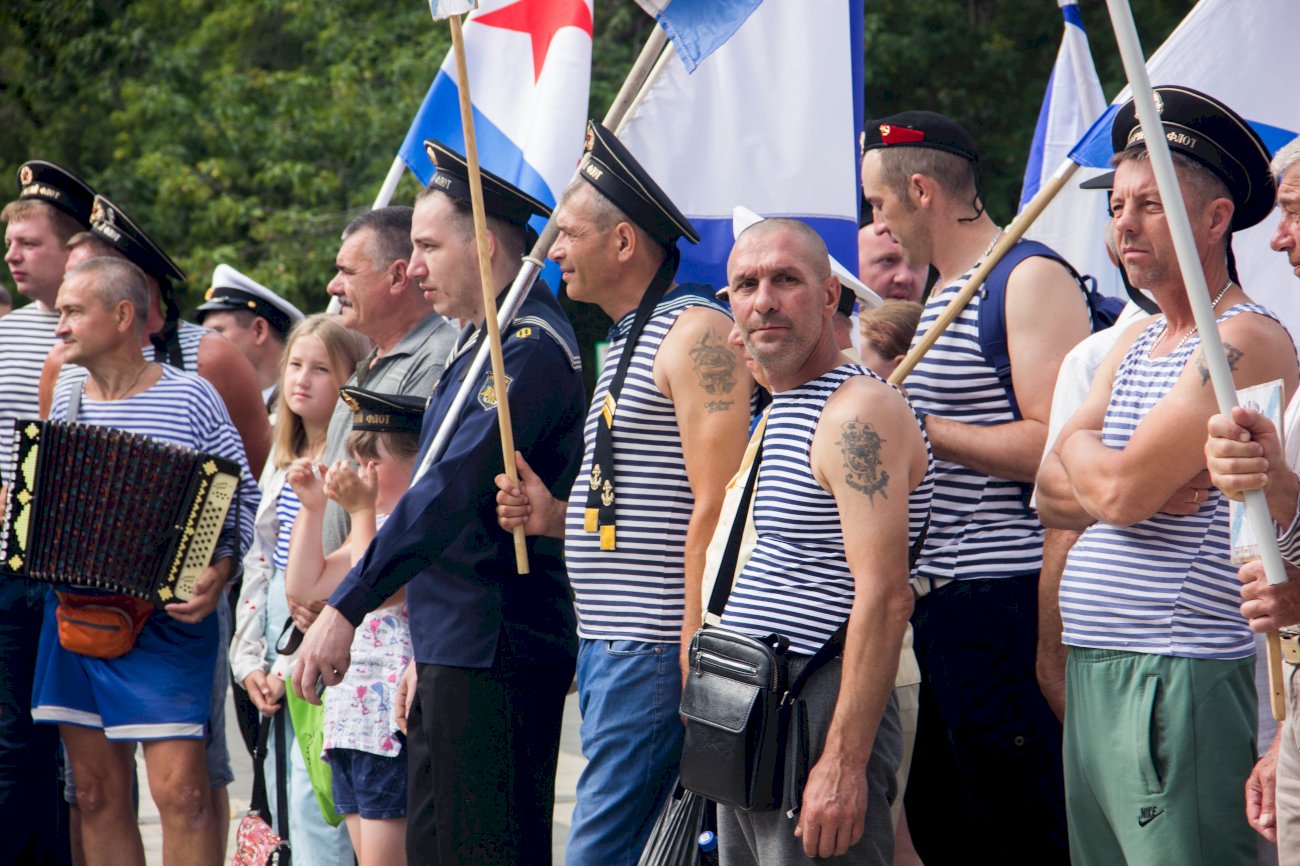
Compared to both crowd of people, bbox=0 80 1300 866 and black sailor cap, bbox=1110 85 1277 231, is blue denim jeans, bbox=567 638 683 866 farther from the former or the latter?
black sailor cap, bbox=1110 85 1277 231

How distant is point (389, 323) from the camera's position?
18.3ft

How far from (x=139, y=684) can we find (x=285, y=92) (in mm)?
12672

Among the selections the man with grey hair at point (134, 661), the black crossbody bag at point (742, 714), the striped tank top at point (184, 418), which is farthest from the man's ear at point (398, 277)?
the black crossbody bag at point (742, 714)

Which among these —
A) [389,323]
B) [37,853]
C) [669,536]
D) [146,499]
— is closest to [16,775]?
[37,853]

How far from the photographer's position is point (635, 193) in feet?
14.5

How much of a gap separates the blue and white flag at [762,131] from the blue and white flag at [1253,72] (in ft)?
3.05

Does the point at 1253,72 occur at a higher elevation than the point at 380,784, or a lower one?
higher

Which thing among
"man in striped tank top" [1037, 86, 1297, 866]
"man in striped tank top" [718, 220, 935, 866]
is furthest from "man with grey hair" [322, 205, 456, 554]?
"man in striped tank top" [1037, 86, 1297, 866]

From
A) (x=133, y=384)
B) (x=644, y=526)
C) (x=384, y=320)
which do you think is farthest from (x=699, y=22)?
(x=133, y=384)

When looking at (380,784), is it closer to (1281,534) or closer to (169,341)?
(169,341)

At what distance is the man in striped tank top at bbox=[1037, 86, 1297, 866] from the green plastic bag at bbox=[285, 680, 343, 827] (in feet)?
8.41

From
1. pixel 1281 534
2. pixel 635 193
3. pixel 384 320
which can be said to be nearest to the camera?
pixel 1281 534

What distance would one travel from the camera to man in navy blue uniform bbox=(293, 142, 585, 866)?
4492mm

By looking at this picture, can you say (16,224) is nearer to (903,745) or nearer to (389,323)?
(389,323)
